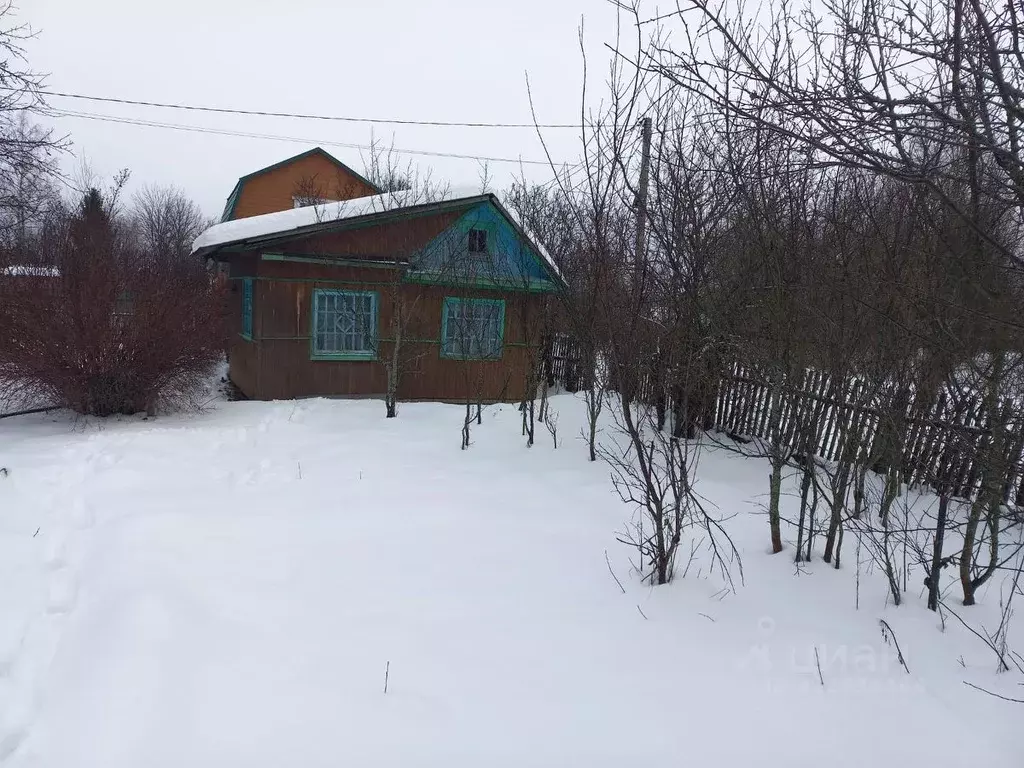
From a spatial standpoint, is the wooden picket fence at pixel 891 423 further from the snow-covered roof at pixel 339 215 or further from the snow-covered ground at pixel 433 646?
the snow-covered roof at pixel 339 215

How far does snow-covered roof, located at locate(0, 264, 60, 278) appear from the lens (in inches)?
314

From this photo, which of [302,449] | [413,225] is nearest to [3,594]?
[302,449]

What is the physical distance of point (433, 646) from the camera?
3.08m

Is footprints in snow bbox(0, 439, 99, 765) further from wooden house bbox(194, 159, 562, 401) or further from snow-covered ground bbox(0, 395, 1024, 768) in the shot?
wooden house bbox(194, 159, 562, 401)

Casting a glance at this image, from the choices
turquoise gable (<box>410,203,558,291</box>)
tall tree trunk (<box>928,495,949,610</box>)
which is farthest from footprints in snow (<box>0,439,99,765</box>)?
turquoise gable (<box>410,203,558,291</box>)

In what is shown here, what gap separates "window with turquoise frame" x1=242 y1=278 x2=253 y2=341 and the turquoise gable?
2946 millimetres

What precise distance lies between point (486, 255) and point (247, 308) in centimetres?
453

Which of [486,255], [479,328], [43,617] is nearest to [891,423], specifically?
[43,617]

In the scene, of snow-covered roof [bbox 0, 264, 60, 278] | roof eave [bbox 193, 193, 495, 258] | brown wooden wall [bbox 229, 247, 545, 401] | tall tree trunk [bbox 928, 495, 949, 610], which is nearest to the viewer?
tall tree trunk [bbox 928, 495, 949, 610]

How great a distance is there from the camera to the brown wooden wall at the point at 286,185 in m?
24.8

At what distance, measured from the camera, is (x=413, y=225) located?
10.5m

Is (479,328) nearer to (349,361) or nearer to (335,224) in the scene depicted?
(349,361)

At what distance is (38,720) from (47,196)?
15577 mm

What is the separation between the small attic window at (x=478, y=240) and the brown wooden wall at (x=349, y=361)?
2.63ft
